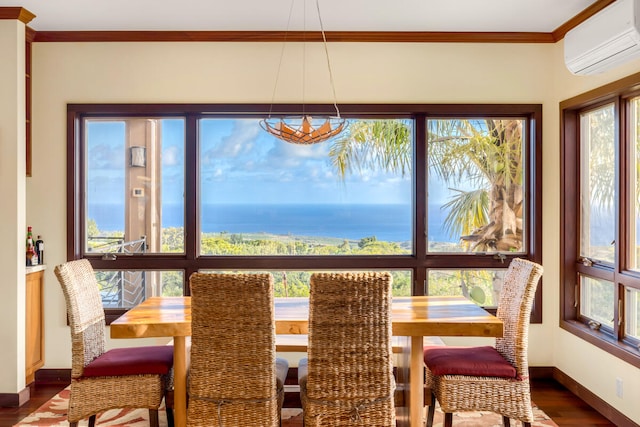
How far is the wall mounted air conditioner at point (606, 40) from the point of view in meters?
2.73

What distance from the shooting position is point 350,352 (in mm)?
2332

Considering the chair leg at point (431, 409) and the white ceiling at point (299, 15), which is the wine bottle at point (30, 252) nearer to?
the white ceiling at point (299, 15)

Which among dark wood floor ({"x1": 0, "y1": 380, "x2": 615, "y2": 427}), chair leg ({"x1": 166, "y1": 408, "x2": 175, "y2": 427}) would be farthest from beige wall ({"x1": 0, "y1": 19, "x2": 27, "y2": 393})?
chair leg ({"x1": 166, "y1": 408, "x2": 175, "y2": 427})

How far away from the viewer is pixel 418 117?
3.99 metres

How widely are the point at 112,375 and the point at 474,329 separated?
193 centimetres

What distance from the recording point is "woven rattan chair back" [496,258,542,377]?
272 centimetres

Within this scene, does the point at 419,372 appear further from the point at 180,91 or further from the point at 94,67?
the point at 94,67

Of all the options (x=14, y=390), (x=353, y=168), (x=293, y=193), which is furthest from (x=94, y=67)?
(x=14, y=390)

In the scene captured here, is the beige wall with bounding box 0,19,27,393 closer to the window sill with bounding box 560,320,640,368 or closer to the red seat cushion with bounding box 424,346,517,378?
the red seat cushion with bounding box 424,346,517,378

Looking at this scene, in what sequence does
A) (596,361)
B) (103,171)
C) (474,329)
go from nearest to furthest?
(474,329) → (596,361) → (103,171)

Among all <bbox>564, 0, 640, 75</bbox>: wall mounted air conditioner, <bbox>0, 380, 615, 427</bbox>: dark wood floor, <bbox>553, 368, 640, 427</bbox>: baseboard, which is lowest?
<bbox>0, 380, 615, 427</bbox>: dark wood floor

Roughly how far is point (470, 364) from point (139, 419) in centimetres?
211

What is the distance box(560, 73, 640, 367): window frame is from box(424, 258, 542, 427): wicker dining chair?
835 millimetres

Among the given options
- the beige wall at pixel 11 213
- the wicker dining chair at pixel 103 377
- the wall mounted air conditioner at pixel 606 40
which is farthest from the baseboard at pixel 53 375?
the wall mounted air conditioner at pixel 606 40
